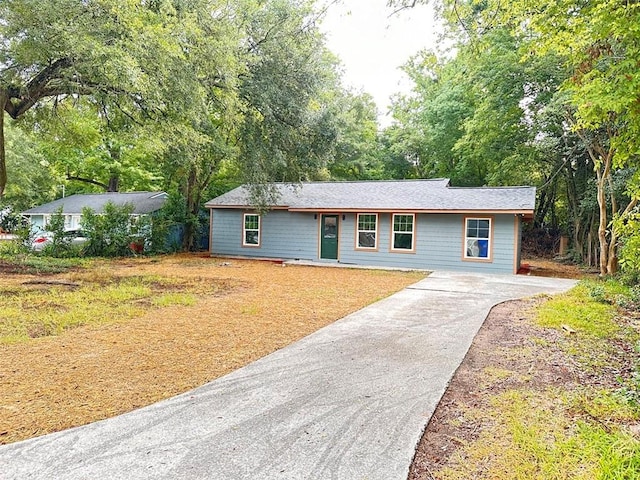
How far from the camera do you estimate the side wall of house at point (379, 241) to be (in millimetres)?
12297

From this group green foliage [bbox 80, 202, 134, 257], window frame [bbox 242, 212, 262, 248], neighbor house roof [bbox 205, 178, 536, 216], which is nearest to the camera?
neighbor house roof [bbox 205, 178, 536, 216]

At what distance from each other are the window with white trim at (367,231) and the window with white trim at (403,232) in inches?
25.1

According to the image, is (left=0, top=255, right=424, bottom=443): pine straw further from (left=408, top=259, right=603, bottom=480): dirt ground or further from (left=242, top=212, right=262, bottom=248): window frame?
(left=242, top=212, right=262, bottom=248): window frame

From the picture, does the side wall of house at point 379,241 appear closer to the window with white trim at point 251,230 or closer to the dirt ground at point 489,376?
the window with white trim at point 251,230

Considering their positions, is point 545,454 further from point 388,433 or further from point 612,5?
point 612,5

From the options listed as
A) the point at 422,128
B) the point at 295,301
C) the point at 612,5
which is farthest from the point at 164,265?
the point at 422,128

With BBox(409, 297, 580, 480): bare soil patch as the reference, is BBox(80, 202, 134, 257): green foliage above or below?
above

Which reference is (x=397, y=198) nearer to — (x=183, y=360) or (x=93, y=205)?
(x=183, y=360)

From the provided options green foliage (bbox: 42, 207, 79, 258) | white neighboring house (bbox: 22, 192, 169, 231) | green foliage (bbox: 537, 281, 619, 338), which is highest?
white neighboring house (bbox: 22, 192, 169, 231)

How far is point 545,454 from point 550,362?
201 cm

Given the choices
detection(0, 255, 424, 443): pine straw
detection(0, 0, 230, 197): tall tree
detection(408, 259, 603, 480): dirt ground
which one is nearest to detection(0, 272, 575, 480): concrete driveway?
detection(408, 259, 603, 480): dirt ground

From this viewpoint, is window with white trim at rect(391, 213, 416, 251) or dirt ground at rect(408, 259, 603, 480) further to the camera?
window with white trim at rect(391, 213, 416, 251)

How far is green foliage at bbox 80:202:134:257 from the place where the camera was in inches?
568

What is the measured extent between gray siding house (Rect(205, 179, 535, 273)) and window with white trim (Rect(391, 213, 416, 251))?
0.03m
